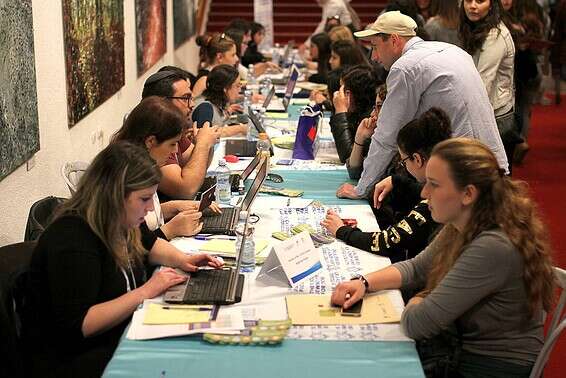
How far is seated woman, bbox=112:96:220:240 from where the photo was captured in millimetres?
2957

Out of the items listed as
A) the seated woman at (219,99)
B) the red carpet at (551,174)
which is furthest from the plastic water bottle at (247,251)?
the seated woman at (219,99)

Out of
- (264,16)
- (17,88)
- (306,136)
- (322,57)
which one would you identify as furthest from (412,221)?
(264,16)

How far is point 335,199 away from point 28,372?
175 centimetres

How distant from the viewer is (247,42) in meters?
8.64

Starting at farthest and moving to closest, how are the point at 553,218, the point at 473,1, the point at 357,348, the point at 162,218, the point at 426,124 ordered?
the point at 553,218
the point at 473,1
the point at 162,218
the point at 426,124
the point at 357,348

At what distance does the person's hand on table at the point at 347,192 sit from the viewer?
3607mm

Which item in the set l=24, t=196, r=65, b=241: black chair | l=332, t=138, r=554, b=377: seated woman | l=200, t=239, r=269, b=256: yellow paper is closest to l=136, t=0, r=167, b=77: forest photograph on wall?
l=24, t=196, r=65, b=241: black chair

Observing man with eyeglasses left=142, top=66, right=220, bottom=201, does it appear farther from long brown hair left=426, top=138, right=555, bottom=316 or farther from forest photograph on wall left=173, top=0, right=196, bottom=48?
forest photograph on wall left=173, top=0, right=196, bottom=48

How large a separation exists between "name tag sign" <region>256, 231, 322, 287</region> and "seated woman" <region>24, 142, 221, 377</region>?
410 millimetres

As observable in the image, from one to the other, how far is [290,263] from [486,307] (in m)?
0.65

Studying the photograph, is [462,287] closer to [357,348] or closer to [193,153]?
[357,348]

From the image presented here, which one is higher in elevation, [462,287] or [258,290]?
[462,287]

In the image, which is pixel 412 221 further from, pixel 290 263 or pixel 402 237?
pixel 290 263

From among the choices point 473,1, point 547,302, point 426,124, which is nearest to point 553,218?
point 473,1
